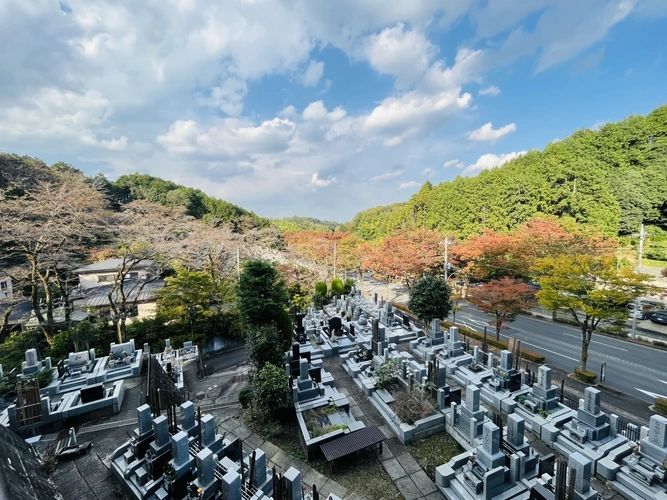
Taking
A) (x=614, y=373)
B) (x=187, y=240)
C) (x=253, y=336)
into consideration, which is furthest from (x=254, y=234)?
(x=614, y=373)

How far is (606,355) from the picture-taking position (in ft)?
64.3

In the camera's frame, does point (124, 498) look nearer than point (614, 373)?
Yes

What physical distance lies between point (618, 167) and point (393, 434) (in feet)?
151

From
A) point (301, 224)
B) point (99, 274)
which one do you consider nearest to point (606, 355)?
point (99, 274)

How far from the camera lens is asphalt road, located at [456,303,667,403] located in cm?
1584

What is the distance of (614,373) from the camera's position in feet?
56.3

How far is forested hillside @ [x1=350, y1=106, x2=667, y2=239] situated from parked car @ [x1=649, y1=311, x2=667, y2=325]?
13376 mm

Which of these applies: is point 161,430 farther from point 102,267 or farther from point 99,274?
point 99,274

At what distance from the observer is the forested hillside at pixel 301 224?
76238 mm

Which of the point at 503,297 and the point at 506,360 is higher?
the point at 503,297

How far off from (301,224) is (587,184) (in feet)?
263

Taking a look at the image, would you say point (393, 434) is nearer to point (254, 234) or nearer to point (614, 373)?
point (614, 373)

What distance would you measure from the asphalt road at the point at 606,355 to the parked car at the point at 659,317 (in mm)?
4584

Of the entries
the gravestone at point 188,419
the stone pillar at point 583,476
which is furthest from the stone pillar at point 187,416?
the stone pillar at point 583,476
